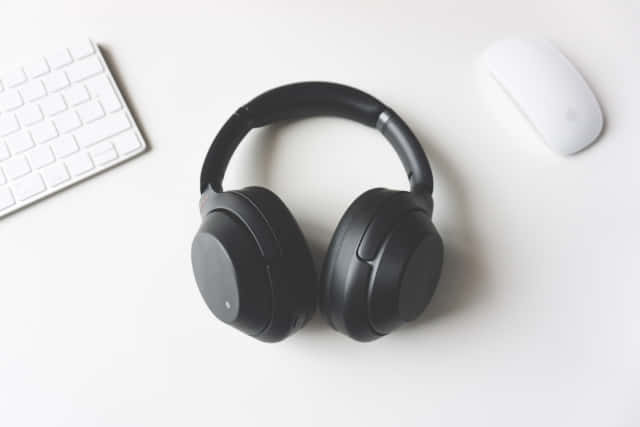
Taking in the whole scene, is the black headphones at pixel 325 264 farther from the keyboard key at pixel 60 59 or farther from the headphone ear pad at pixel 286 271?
the keyboard key at pixel 60 59

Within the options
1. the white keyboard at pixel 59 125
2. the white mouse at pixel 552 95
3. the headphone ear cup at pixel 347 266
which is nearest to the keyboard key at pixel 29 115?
the white keyboard at pixel 59 125

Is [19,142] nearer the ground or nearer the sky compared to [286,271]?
nearer the sky

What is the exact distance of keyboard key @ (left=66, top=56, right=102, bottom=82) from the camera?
0.72 m

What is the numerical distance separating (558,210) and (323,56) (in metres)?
0.34

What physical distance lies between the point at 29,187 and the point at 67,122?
9 centimetres

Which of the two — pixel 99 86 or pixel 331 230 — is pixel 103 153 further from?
pixel 331 230

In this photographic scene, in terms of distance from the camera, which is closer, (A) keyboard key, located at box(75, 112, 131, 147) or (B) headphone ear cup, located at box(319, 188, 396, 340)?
(B) headphone ear cup, located at box(319, 188, 396, 340)

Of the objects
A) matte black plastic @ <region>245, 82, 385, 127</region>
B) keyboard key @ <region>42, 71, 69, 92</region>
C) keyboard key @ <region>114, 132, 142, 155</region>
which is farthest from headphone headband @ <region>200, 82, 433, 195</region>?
keyboard key @ <region>42, 71, 69, 92</region>

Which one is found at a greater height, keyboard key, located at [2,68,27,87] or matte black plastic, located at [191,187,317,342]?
keyboard key, located at [2,68,27,87]

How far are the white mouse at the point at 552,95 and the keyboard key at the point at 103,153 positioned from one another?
473 millimetres

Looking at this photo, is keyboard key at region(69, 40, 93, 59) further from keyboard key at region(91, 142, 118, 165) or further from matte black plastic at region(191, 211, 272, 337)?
matte black plastic at region(191, 211, 272, 337)

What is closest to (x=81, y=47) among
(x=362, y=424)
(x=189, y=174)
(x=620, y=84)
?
(x=189, y=174)

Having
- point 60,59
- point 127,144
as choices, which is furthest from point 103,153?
point 60,59

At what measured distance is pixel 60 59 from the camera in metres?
0.72
